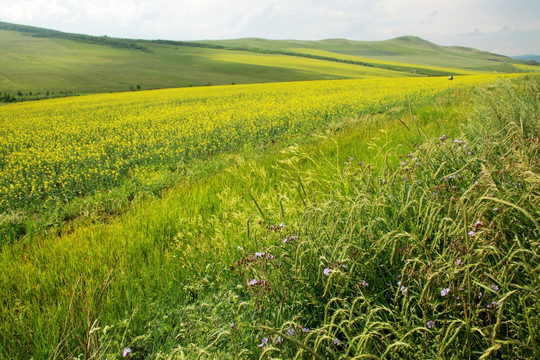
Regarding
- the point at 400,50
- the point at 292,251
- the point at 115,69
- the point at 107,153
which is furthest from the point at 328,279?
the point at 400,50

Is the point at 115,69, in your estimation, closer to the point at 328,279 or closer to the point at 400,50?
the point at 328,279

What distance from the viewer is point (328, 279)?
1.36 m

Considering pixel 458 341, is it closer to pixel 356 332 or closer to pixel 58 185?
pixel 356 332

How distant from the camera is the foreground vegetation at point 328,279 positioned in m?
1.32

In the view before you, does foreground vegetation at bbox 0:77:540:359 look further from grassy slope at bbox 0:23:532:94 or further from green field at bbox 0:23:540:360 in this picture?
grassy slope at bbox 0:23:532:94

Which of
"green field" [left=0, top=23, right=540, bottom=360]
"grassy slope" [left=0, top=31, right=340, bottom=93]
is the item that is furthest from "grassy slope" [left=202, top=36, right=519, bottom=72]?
"green field" [left=0, top=23, right=540, bottom=360]

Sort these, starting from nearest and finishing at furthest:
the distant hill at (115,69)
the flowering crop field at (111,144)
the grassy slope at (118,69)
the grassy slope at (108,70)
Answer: the flowering crop field at (111,144), the distant hill at (115,69), the grassy slope at (108,70), the grassy slope at (118,69)

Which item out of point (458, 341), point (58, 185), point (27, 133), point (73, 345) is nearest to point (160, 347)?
point (73, 345)

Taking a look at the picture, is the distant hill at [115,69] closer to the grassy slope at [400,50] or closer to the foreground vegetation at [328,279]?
the foreground vegetation at [328,279]

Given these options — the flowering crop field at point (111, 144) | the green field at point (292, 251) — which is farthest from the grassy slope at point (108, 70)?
the green field at point (292, 251)

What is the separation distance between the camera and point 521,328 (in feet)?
3.97

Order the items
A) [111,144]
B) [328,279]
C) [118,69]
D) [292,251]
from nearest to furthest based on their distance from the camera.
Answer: [328,279]
[292,251]
[111,144]
[118,69]

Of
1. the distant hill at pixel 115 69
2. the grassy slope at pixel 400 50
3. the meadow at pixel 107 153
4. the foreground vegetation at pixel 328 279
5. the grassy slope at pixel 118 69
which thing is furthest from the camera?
the grassy slope at pixel 400 50

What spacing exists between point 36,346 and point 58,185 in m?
7.17
